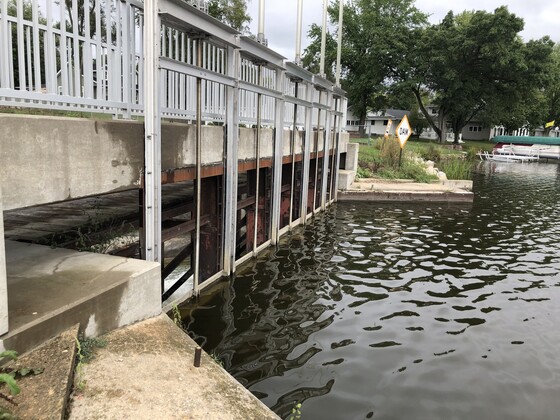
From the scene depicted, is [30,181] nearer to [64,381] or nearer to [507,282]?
[64,381]

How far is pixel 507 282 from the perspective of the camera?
951 cm

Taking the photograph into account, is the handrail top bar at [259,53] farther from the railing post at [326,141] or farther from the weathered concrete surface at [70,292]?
the railing post at [326,141]

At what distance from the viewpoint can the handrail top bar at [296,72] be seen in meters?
10.5

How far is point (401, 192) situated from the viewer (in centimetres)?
1892

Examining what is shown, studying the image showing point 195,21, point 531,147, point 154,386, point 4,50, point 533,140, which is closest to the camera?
point 154,386

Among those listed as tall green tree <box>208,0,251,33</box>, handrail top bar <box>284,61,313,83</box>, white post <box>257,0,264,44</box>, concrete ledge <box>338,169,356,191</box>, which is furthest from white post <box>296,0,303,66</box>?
tall green tree <box>208,0,251,33</box>

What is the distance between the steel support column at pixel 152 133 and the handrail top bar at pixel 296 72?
5.09 meters

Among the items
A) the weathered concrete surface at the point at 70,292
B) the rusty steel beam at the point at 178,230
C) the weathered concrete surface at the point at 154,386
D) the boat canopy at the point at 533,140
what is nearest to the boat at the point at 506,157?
the boat canopy at the point at 533,140

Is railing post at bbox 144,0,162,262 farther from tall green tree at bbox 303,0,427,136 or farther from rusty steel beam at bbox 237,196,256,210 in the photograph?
tall green tree at bbox 303,0,427,136

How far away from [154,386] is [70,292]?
45.2 inches

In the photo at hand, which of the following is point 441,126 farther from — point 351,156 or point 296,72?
point 296,72

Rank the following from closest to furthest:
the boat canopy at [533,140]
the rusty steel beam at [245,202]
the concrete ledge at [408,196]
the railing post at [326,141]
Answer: the rusty steel beam at [245,202] < the railing post at [326,141] < the concrete ledge at [408,196] < the boat canopy at [533,140]

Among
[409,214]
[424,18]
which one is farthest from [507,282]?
[424,18]

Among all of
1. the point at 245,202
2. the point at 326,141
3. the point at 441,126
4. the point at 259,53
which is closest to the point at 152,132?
the point at 259,53
